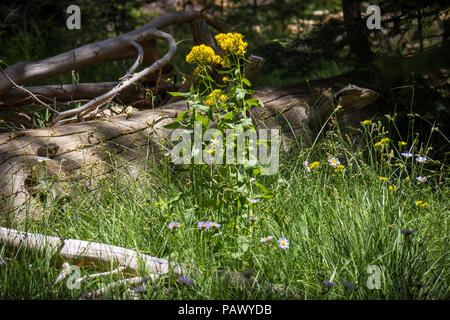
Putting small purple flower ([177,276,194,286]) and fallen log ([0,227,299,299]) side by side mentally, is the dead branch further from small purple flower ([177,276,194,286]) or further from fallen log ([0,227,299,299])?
small purple flower ([177,276,194,286])

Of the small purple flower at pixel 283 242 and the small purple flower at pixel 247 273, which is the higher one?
the small purple flower at pixel 283 242

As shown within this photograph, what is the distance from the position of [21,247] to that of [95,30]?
605 centimetres

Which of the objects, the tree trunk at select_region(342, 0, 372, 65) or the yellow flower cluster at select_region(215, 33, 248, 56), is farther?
the tree trunk at select_region(342, 0, 372, 65)

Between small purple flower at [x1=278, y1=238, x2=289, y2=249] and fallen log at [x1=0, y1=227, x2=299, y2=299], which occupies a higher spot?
small purple flower at [x1=278, y1=238, x2=289, y2=249]

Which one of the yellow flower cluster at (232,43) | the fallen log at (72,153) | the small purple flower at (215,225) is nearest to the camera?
the small purple flower at (215,225)

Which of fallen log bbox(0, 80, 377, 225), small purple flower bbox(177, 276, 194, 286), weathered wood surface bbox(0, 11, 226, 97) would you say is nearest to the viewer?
small purple flower bbox(177, 276, 194, 286)

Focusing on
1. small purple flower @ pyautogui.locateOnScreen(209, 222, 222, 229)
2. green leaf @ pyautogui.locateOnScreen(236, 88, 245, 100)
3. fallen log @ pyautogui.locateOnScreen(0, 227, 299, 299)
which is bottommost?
fallen log @ pyautogui.locateOnScreen(0, 227, 299, 299)

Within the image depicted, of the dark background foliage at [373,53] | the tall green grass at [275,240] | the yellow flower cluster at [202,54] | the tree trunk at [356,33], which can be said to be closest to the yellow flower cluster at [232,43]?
the yellow flower cluster at [202,54]

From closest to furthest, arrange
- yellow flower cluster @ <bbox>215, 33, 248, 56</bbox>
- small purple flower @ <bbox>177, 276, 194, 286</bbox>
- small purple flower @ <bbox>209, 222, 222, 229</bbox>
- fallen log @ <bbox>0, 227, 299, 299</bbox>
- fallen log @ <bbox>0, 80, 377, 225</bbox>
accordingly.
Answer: small purple flower @ <bbox>177, 276, 194, 286</bbox>
fallen log @ <bbox>0, 227, 299, 299</bbox>
small purple flower @ <bbox>209, 222, 222, 229</bbox>
yellow flower cluster @ <bbox>215, 33, 248, 56</bbox>
fallen log @ <bbox>0, 80, 377, 225</bbox>

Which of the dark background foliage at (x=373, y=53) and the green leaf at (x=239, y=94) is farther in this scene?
the dark background foliage at (x=373, y=53)

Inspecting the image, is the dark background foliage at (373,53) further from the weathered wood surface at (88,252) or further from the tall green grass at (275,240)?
the weathered wood surface at (88,252)

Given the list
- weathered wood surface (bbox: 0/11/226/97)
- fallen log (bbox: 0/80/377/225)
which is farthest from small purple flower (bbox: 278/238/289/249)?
weathered wood surface (bbox: 0/11/226/97)
